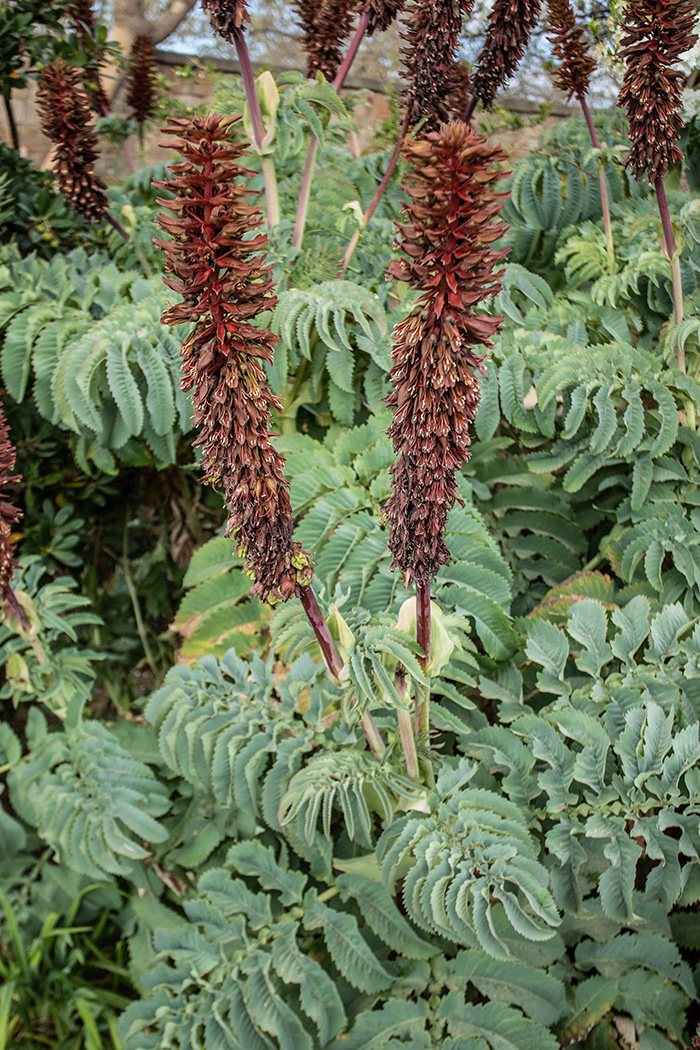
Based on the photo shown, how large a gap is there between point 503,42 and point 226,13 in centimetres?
74

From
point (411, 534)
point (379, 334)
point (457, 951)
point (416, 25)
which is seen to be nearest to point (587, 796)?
point (457, 951)

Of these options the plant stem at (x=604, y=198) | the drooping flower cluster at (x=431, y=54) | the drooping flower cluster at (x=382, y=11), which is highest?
the drooping flower cluster at (x=382, y=11)

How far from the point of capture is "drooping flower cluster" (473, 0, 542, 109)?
1911mm

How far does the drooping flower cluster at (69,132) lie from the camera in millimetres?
2184

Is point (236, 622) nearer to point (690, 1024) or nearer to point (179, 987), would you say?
point (179, 987)

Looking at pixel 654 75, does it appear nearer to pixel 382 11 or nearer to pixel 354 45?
pixel 382 11

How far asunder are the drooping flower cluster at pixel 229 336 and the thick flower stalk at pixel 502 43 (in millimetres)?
1385

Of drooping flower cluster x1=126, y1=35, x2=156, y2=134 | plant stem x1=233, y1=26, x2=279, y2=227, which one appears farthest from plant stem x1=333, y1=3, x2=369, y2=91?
drooping flower cluster x1=126, y1=35, x2=156, y2=134

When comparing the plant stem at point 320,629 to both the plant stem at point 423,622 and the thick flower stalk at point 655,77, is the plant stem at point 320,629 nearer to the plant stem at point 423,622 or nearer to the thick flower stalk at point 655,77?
the plant stem at point 423,622

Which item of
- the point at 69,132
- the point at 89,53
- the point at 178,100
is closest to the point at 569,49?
the point at 69,132

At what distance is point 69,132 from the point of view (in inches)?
86.6

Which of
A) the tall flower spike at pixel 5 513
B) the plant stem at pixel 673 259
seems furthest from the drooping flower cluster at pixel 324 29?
the tall flower spike at pixel 5 513

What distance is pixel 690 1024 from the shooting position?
1478 mm

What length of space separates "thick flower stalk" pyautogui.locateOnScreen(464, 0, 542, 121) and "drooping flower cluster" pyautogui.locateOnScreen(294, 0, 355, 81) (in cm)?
53
